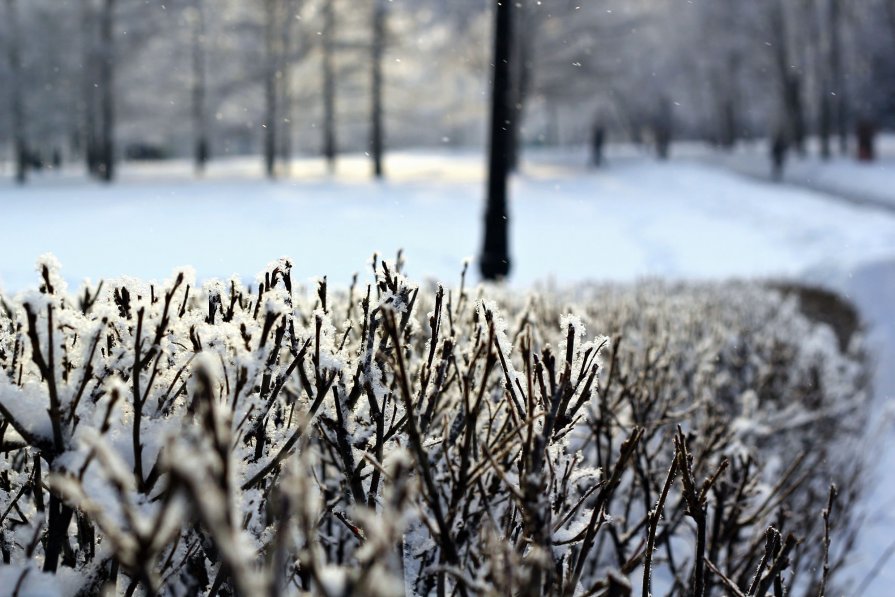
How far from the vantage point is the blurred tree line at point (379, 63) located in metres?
29.0

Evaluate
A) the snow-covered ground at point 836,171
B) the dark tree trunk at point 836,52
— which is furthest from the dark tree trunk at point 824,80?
the snow-covered ground at point 836,171

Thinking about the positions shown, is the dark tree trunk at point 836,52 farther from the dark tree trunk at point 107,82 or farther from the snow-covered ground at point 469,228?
the dark tree trunk at point 107,82

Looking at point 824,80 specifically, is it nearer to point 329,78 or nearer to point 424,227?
point 329,78

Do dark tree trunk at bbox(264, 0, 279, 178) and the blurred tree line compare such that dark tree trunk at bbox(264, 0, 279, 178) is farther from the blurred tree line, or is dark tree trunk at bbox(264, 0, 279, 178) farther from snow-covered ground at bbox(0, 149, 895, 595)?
snow-covered ground at bbox(0, 149, 895, 595)

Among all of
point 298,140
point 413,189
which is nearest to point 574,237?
point 413,189

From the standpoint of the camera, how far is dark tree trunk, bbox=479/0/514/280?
10.1m

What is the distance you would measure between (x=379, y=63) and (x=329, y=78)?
368 centimetres

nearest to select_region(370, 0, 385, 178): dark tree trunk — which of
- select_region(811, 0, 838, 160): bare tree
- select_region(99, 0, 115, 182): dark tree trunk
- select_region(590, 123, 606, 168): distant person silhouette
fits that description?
select_region(99, 0, 115, 182): dark tree trunk

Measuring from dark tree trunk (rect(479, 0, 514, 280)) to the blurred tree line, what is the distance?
14.5 meters

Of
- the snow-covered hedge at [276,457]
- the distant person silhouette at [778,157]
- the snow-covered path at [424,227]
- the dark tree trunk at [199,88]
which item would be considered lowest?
the snow-covered path at [424,227]

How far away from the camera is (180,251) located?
1512cm

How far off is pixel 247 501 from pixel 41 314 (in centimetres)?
48

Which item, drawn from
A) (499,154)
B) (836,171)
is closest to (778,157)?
(836,171)

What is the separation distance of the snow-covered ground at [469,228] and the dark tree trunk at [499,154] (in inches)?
43.7
